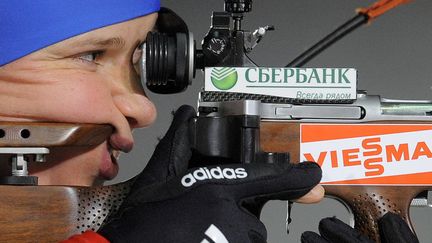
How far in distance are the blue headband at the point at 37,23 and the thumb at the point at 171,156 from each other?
0.21 metres

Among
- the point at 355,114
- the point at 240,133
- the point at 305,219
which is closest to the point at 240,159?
the point at 240,133

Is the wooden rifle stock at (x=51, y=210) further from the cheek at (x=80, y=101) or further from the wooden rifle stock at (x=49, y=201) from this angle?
the cheek at (x=80, y=101)

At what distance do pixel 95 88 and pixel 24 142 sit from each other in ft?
0.50

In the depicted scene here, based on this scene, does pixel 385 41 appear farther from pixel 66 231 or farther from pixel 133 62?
pixel 66 231

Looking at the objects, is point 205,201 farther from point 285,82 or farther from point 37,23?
point 37,23

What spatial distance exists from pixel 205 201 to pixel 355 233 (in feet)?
0.82

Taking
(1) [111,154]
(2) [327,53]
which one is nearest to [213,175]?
(1) [111,154]

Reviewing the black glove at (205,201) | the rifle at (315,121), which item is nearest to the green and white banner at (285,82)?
the rifle at (315,121)

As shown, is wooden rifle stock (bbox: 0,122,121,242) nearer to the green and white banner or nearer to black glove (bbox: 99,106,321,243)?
black glove (bbox: 99,106,321,243)

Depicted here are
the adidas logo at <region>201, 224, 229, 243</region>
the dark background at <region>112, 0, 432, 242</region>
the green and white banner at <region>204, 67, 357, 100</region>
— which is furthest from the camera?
the dark background at <region>112, 0, 432, 242</region>

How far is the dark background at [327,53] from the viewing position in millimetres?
2182

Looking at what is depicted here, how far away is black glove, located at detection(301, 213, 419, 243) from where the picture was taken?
1285mm

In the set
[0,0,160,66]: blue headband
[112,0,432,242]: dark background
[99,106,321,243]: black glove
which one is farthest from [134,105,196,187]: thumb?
[112,0,432,242]: dark background

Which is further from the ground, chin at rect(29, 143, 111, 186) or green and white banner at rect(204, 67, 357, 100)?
green and white banner at rect(204, 67, 357, 100)
